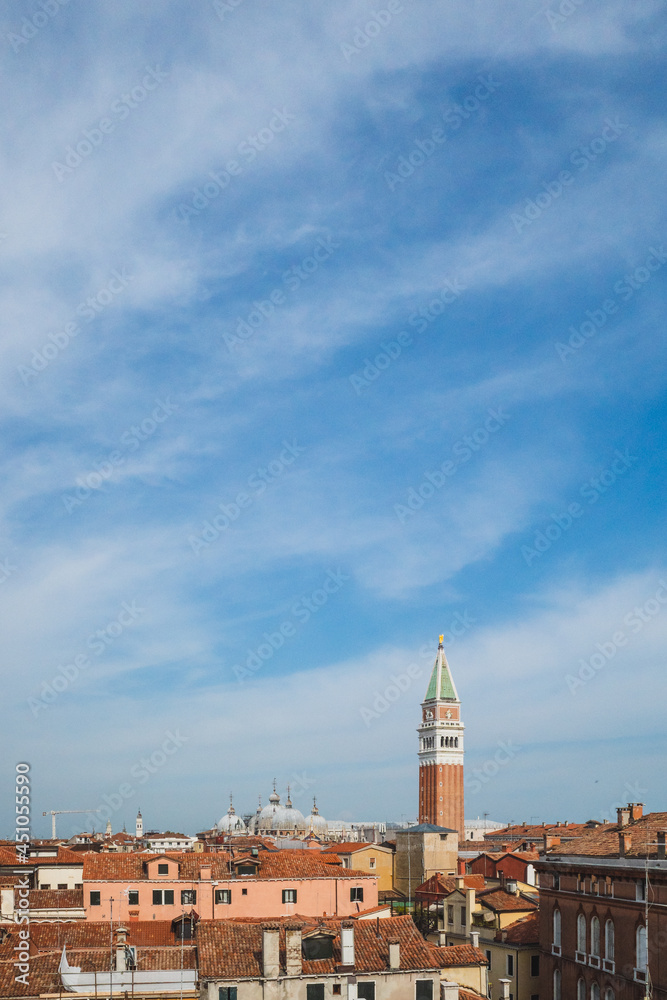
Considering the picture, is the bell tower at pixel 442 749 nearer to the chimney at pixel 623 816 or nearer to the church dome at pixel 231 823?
the church dome at pixel 231 823

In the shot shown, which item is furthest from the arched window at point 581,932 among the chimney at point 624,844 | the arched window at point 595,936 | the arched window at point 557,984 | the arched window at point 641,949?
the arched window at point 641,949

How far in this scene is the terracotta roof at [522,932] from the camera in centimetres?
4231

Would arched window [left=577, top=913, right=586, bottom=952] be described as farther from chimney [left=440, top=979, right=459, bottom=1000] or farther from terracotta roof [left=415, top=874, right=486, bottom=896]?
terracotta roof [left=415, top=874, right=486, bottom=896]

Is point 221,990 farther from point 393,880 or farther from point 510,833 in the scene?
point 510,833

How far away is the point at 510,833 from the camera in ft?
407

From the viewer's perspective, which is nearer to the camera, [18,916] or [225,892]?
[18,916]

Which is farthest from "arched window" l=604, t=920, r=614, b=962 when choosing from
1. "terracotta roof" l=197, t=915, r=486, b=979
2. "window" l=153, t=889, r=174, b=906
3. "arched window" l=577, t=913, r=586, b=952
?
"window" l=153, t=889, r=174, b=906

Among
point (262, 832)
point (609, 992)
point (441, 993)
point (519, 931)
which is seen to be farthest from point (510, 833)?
point (441, 993)

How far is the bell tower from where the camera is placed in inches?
5817

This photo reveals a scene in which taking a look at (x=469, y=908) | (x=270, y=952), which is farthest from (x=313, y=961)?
(x=469, y=908)

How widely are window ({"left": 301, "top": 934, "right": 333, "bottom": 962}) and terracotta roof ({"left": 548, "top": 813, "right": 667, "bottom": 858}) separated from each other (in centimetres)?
1146

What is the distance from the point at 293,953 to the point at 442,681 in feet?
415

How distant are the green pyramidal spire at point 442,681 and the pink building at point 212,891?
343 feet

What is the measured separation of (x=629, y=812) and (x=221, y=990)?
2322 centimetres
